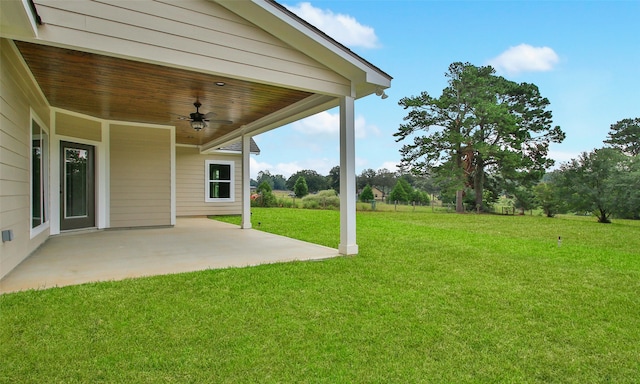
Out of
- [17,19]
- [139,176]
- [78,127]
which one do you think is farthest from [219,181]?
[17,19]

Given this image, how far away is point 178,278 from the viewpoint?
13.2ft

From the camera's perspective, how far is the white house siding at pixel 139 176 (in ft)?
28.4

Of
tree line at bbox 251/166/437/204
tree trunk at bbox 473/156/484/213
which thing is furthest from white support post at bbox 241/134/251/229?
tree line at bbox 251/166/437/204

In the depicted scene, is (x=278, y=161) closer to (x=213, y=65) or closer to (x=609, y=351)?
(x=213, y=65)

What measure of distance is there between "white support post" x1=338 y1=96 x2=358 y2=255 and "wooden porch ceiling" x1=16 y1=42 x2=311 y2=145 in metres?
0.85

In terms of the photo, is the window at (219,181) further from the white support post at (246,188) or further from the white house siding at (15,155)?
the white house siding at (15,155)

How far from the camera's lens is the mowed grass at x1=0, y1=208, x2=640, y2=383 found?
2.15m

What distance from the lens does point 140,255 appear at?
5426 mm

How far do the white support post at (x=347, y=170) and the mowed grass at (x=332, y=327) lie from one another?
2.74 feet

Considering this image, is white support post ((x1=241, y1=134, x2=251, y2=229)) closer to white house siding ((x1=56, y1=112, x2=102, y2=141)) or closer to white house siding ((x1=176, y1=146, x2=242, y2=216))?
white house siding ((x1=56, y1=112, x2=102, y2=141))

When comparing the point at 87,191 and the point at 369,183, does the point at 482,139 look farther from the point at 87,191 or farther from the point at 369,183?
the point at 87,191

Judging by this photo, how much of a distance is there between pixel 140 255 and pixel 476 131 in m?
18.1

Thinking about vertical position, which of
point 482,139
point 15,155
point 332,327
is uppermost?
point 482,139

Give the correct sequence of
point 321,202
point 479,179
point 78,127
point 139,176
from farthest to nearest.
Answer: point 479,179, point 321,202, point 139,176, point 78,127
